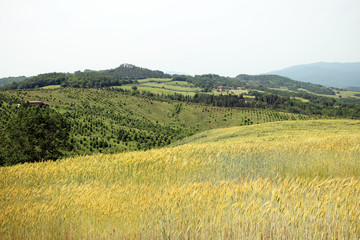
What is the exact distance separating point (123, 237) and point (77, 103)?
163444 millimetres

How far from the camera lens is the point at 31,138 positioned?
37.2 m

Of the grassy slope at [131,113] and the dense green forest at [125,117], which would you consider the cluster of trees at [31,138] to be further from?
the grassy slope at [131,113]

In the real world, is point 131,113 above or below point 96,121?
below

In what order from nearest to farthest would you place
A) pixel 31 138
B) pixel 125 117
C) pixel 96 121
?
1. pixel 31 138
2. pixel 96 121
3. pixel 125 117

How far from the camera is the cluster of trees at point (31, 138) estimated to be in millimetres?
36719

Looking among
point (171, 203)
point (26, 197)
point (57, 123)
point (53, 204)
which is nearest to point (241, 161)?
point (171, 203)

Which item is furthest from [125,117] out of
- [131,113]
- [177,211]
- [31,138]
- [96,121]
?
[177,211]

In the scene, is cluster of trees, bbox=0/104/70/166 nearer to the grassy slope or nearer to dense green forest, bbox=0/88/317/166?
dense green forest, bbox=0/88/317/166

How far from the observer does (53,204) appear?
427 cm

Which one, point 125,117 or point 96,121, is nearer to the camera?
point 96,121

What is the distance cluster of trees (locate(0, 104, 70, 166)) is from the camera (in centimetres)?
3672

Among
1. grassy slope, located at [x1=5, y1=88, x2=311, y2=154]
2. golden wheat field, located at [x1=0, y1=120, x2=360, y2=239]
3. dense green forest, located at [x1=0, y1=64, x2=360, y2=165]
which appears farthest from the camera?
grassy slope, located at [x1=5, y1=88, x2=311, y2=154]

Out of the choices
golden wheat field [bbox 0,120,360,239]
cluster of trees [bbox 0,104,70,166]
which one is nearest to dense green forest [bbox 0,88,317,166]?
cluster of trees [bbox 0,104,70,166]

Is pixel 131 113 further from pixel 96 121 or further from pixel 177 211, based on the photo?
pixel 177 211
